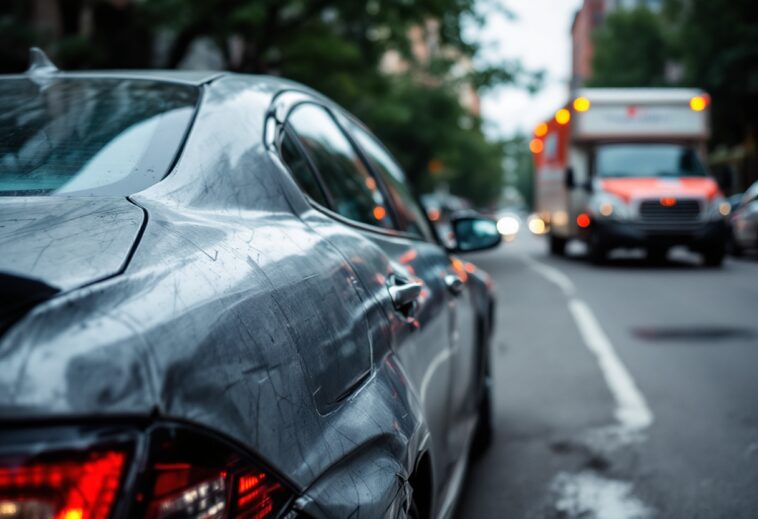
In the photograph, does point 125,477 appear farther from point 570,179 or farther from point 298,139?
point 570,179

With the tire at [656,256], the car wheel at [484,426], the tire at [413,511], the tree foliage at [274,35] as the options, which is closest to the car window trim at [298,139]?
the tire at [413,511]

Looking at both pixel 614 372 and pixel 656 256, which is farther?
pixel 656 256

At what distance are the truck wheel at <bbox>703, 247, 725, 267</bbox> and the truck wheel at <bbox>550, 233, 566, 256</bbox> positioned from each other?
17.2ft

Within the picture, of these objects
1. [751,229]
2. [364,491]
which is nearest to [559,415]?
[364,491]

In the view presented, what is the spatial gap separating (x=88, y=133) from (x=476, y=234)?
6.95 feet

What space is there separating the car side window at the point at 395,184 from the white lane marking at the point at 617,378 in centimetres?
213

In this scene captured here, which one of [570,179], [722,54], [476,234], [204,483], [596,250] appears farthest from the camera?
[722,54]

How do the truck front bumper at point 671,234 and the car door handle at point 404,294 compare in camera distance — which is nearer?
the car door handle at point 404,294

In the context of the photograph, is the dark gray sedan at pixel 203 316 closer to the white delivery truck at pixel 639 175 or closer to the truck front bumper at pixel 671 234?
the truck front bumper at pixel 671 234

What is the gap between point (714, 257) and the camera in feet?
54.5

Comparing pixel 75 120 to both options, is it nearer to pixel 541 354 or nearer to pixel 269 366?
pixel 269 366

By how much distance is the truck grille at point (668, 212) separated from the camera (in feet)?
53.5

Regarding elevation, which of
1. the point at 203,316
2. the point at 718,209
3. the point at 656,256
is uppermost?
the point at 203,316

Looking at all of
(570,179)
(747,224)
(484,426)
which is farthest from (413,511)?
(747,224)
